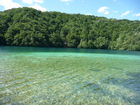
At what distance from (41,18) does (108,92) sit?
9845cm

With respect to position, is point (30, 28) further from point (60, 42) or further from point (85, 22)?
point (85, 22)

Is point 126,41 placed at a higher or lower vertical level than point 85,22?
lower

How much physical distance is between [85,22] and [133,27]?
1431 inches

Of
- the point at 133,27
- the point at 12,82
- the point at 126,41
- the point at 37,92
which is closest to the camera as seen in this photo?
the point at 37,92

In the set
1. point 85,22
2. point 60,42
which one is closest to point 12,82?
point 60,42

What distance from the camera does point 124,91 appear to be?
30.4ft

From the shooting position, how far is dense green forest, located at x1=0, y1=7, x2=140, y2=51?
77062 mm

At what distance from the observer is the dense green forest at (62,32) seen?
77.1 metres

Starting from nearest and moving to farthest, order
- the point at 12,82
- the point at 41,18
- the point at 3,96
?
the point at 3,96, the point at 12,82, the point at 41,18

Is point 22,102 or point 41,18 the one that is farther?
point 41,18

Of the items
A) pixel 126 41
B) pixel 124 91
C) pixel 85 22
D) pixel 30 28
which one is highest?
pixel 85 22

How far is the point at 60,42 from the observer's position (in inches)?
3593

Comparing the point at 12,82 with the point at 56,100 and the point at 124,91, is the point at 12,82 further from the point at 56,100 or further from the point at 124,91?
the point at 124,91

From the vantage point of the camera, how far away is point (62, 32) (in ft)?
319
